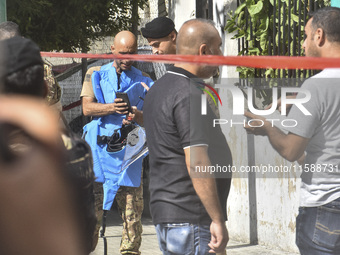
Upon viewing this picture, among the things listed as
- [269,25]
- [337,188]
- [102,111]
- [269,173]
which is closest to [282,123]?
[337,188]

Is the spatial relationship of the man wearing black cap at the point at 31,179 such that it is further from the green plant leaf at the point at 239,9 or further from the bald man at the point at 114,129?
the green plant leaf at the point at 239,9

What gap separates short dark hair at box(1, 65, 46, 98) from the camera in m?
2.19

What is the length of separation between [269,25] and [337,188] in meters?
3.45

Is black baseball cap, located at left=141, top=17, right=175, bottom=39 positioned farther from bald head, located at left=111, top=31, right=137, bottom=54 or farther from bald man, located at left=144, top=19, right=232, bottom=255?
bald man, located at left=144, top=19, right=232, bottom=255

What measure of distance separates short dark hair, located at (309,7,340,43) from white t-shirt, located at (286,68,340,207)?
0.19 meters

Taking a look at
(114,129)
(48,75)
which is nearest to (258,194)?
(114,129)

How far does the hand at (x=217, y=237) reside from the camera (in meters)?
3.68

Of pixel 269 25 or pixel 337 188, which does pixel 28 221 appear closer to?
pixel 337 188

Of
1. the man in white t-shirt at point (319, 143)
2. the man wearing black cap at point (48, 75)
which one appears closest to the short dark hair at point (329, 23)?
the man in white t-shirt at point (319, 143)

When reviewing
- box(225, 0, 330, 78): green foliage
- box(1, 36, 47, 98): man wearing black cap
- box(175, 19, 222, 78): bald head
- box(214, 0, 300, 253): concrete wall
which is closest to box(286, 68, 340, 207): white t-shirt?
box(175, 19, 222, 78): bald head

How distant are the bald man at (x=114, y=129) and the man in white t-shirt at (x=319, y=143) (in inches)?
93.3

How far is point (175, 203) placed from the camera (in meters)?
3.78

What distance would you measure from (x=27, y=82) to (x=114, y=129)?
12.6 feet

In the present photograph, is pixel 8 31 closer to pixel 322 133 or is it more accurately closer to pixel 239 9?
pixel 322 133
